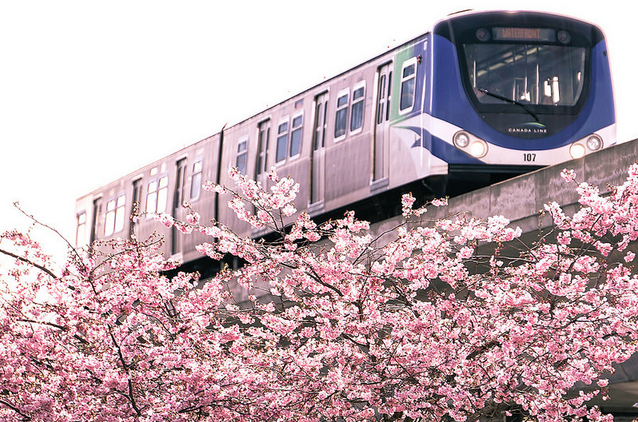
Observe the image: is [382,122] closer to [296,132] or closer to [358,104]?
[358,104]

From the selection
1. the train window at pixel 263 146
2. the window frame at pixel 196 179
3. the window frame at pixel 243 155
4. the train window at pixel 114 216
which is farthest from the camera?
the train window at pixel 114 216

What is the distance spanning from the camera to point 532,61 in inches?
605

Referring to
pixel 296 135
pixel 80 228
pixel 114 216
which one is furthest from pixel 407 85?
pixel 80 228

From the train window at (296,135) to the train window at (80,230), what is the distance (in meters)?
10.0

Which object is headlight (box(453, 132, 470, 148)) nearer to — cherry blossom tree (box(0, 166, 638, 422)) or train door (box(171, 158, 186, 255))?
cherry blossom tree (box(0, 166, 638, 422))

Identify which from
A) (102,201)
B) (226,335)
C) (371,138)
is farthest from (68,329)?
(102,201)

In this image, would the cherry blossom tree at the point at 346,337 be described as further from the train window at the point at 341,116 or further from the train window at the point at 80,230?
the train window at the point at 80,230

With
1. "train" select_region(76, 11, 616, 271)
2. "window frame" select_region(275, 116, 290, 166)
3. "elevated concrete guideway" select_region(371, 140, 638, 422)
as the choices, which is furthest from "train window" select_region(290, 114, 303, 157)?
"elevated concrete guideway" select_region(371, 140, 638, 422)

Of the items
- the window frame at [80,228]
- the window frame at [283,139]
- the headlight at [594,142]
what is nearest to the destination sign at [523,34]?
the headlight at [594,142]

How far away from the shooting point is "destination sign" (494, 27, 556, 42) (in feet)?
50.8

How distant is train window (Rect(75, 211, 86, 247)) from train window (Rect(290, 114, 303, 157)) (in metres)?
10.0

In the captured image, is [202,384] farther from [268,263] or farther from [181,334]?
[268,263]

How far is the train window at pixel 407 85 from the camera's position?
1561 centimetres

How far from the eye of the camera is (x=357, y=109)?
55.6ft
